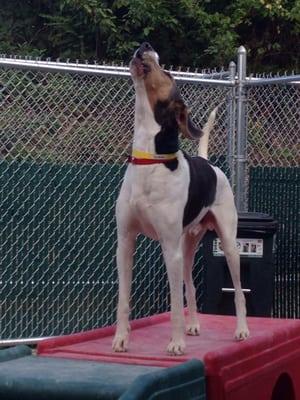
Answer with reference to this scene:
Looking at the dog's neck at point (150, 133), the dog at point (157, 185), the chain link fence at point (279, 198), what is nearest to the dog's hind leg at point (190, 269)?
the dog at point (157, 185)

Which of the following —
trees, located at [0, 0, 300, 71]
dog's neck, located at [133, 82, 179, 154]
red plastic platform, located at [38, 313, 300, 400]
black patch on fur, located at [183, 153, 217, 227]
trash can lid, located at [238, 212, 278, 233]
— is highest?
trees, located at [0, 0, 300, 71]

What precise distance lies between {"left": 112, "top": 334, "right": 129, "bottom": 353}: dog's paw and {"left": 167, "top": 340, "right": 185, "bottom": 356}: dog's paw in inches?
10.8

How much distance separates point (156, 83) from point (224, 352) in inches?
57.9

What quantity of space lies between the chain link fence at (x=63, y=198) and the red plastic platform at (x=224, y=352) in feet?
4.52

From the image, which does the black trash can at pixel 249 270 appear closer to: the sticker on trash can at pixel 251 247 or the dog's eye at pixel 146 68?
the sticker on trash can at pixel 251 247

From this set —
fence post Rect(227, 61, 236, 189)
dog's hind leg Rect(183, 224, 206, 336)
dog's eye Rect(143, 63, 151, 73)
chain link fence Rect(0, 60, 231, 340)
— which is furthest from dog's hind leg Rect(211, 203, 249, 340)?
fence post Rect(227, 61, 236, 189)

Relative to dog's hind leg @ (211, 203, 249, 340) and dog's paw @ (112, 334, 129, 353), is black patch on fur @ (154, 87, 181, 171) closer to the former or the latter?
dog's hind leg @ (211, 203, 249, 340)

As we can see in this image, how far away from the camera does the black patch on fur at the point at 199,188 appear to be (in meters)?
5.96

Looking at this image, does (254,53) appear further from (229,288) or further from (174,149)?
(174,149)

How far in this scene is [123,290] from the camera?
593 centimetres

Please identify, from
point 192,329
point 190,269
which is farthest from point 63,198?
point 192,329

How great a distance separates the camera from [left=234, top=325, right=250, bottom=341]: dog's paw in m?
6.33

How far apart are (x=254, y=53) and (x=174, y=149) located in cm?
1057

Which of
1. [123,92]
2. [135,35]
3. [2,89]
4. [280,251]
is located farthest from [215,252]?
[135,35]
